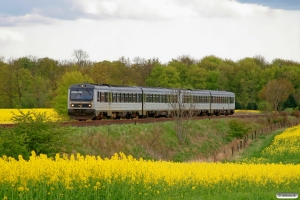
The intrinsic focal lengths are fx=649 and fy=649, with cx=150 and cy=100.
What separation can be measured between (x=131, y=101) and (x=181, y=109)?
4.96 metres

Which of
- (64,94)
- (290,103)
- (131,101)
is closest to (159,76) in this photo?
(290,103)

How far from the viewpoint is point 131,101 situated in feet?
154

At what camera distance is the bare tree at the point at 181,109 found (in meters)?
48.2

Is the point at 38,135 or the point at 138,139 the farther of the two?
the point at 138,139

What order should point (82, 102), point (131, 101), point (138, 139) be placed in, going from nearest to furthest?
point (138, 139) < point (82, 102) < point (131, 101)

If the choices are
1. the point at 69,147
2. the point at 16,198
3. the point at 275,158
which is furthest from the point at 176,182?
the point at 275,158

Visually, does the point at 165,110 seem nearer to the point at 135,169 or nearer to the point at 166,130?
the point at 166,130

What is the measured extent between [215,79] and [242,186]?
9216 centimetres

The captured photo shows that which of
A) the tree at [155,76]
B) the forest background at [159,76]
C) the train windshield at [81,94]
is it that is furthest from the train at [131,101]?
the tree at [155,76]

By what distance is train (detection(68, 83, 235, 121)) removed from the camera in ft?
135

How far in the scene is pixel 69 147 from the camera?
79.5 feet

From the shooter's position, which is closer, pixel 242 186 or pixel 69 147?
pixel 242 186

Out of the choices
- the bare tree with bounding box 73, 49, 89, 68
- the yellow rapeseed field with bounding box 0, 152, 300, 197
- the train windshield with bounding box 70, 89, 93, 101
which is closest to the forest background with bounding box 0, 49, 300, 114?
the bare tree with bounding box 73, 49, 89, 68

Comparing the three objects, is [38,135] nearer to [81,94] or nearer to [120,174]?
[120,174]
